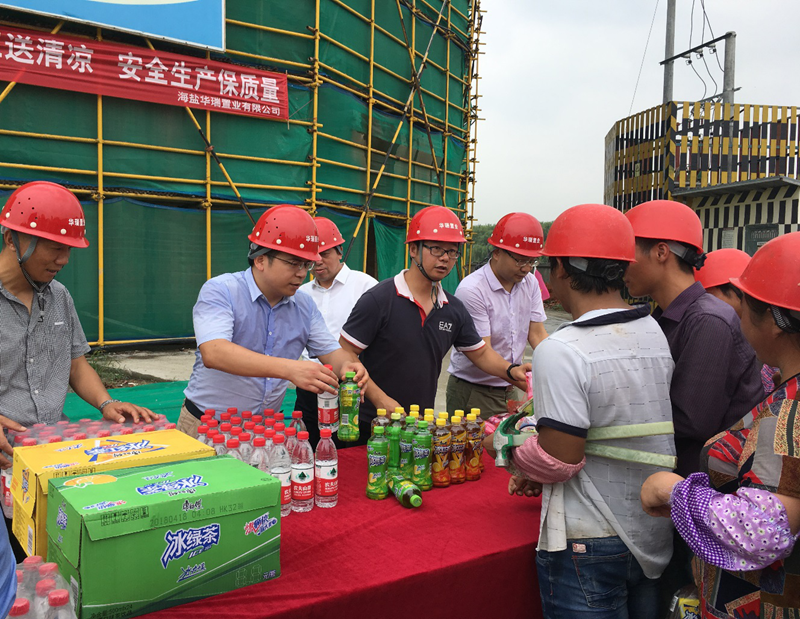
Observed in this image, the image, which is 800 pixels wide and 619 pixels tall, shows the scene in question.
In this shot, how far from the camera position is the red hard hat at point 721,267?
→ 3.98 m

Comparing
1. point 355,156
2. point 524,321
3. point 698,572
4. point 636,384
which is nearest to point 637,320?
point 636,384

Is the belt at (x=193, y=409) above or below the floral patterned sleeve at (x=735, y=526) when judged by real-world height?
below

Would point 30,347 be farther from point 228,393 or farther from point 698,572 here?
point 698,572

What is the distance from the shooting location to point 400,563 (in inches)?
90.5

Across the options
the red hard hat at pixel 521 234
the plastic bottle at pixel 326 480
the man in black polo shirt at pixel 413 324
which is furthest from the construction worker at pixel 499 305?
the plastic bottle at pixel 326 480

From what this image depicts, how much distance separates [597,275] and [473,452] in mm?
1379

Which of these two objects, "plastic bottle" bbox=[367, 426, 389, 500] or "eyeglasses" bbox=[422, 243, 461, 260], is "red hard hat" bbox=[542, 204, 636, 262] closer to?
"plastic bottle" bbox=[367, 426, 389, 500]

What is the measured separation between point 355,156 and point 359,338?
35.8 feet

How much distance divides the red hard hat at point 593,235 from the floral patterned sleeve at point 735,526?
0.92 meters

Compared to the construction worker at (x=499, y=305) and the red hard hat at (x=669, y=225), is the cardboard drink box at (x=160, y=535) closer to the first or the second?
the red hard hat at (x=669, y=225)

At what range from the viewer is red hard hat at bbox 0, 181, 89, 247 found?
2.90m

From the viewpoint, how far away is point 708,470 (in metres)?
1.97

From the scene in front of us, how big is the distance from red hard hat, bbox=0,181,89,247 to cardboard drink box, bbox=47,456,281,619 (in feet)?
4.97

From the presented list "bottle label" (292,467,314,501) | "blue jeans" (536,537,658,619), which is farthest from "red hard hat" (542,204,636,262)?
"bottle label" (292,467,314,501)
